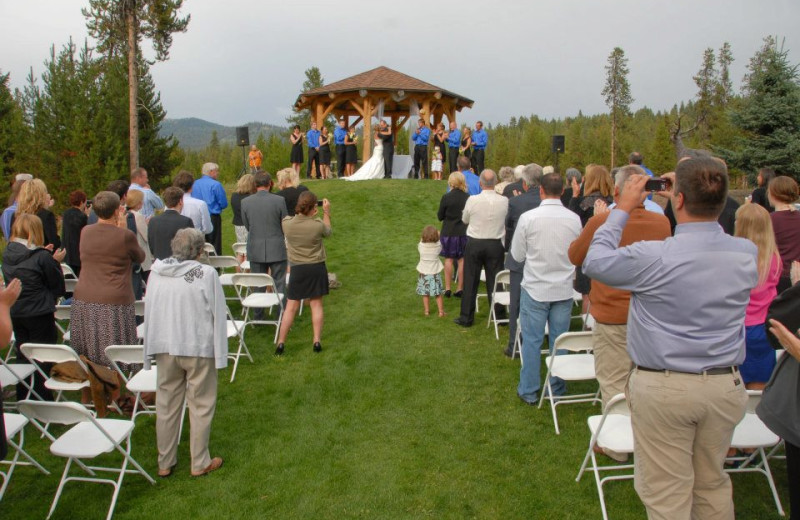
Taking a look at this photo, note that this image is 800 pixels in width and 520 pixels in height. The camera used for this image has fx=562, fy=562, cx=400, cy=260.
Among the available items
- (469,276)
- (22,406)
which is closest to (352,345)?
(469,276)

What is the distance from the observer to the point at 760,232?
12.6 ft

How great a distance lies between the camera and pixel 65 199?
25.6 meters

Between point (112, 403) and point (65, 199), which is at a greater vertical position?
point (65, 199)

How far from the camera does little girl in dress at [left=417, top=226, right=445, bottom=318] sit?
293 inches

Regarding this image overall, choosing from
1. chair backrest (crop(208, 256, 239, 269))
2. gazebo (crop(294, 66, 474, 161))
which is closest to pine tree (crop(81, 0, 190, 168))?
gazebo (crop(294, 66, 474, 161))

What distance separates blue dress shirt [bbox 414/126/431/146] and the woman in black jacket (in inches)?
541

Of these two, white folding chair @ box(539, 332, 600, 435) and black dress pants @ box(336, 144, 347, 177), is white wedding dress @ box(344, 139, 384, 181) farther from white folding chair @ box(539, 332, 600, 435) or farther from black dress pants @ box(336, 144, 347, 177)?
white folding chair @ box(539, 332, 600, 435)

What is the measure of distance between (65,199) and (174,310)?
25768mm

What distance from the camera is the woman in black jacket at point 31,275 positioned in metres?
4.76

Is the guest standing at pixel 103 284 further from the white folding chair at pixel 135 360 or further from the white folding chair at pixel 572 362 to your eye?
the white folding chair at pixel 572 362

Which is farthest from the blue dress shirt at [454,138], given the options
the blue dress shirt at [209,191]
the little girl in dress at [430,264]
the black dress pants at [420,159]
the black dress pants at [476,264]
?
the black dress pants at [476,264]

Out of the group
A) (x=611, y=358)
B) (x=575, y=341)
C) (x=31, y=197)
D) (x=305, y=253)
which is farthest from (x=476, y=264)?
(x=31, y=197)

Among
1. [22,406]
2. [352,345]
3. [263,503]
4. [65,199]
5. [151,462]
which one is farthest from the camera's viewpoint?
[65,199]

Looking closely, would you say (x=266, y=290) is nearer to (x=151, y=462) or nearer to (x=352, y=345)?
(x=352, y=345)
